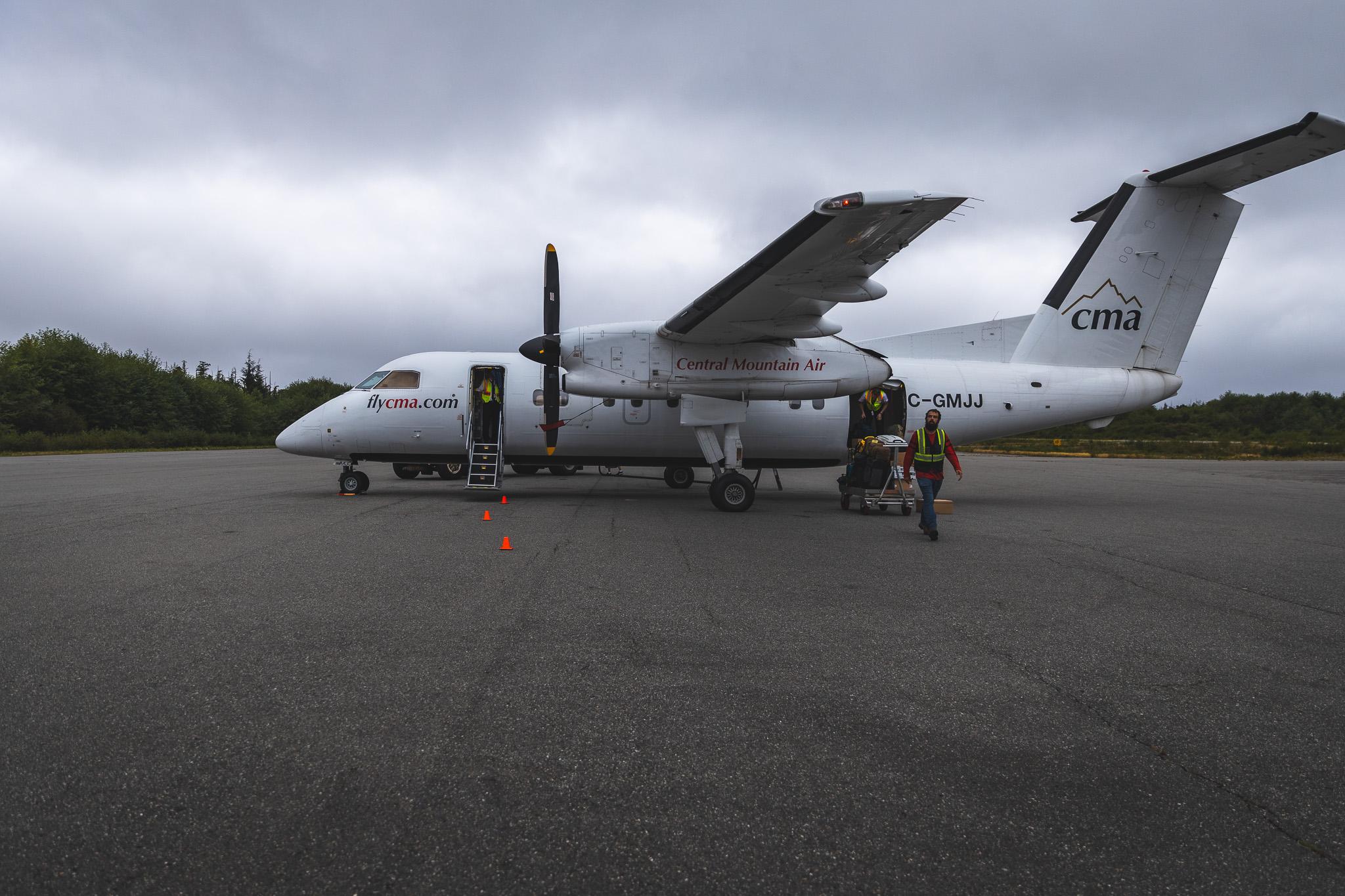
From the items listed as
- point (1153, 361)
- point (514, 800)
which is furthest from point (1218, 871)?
point (1153, 361)

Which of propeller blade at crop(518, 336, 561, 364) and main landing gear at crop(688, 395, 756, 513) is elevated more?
propeller blade at crop(518, 336, 561, 364)

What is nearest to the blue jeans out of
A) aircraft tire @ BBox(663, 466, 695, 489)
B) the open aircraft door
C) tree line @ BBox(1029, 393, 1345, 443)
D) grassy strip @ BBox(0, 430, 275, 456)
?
aircraft tire @ BBox(663, 466, 695, 489)

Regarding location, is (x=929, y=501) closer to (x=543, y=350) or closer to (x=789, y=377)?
(x=789, y=377)

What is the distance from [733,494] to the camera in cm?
1070

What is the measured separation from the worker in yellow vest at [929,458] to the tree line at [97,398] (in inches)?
1127

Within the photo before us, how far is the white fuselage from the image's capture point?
12094mm

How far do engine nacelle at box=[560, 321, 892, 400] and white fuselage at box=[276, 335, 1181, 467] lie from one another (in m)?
1.06

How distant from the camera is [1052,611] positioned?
4.80m

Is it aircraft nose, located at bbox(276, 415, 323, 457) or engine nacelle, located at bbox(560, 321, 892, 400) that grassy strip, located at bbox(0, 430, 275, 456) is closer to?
aircraft nose, located at bbox(276, 415, 323, 457)

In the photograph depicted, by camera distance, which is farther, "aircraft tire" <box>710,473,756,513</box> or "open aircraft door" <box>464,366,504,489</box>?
"open aircraft door" <box>464,366,504,489</box>

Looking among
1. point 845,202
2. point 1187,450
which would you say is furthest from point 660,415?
point 1187,450

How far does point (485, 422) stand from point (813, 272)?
698 centimetres

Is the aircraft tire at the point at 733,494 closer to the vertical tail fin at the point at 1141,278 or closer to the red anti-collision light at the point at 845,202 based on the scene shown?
the red anti-collision light at the point at 845,202

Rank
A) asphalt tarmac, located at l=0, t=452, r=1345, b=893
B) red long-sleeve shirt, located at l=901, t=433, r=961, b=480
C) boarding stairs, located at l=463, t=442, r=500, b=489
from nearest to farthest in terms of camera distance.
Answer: asphalt tarmac, located at l=0, t=452, r=1345, b=893, red long-sleeve shirt, located at l=901, t=433, r=961, b=480, boarding stairs, located at l=463, t=442, r=500, b=489
